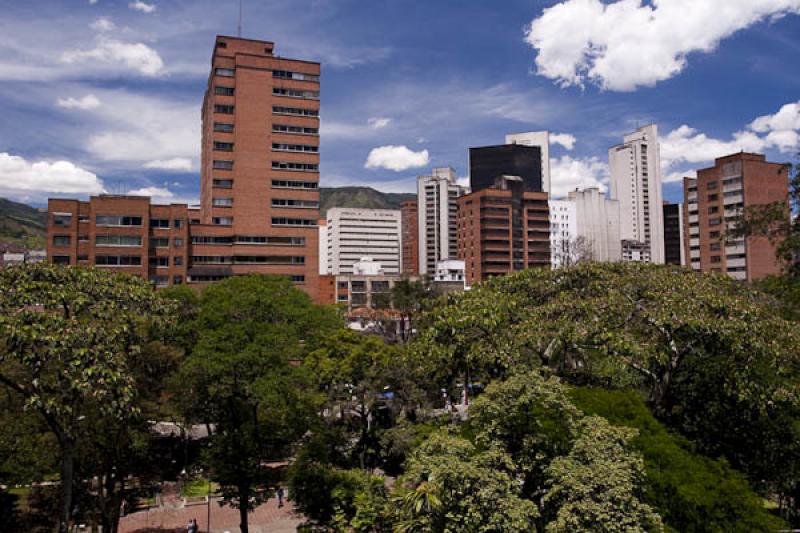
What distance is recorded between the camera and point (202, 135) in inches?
3659

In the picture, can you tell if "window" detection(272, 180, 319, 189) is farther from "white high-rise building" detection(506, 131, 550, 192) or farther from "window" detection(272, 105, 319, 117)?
"white high-rise building" detection(506, 131, 550, 192)

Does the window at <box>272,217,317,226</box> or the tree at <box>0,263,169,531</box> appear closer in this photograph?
the tree at <box>0,263,169,531</box>

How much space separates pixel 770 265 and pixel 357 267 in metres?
80.4

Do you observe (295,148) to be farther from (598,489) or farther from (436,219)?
(436,219)

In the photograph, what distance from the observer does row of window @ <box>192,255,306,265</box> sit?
238ft

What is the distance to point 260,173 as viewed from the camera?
7469cm

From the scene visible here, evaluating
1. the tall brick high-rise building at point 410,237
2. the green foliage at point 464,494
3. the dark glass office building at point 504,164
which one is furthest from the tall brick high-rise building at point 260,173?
the tall brick high-rise building at point 410,237

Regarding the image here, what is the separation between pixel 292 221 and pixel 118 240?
2133 cm

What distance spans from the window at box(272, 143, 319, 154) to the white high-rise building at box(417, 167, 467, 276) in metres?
95.3

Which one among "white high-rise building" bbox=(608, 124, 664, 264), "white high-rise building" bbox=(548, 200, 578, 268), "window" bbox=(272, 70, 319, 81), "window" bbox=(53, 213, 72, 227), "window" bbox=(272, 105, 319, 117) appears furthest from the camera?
"white high-rise building" bbox=(608, 124, 664, 264)

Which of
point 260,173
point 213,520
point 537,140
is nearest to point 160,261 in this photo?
point 260,173

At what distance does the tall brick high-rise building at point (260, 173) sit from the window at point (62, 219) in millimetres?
12857

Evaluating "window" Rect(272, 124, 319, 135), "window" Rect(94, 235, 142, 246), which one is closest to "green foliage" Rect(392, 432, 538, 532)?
"window" Rect(94, 235, 142, 246)

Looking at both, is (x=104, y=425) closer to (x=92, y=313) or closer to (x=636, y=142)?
(x=92, y=313)
